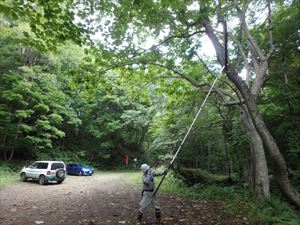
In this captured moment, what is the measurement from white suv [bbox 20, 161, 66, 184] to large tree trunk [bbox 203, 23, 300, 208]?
14.7m

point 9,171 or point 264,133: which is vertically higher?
point 264,133

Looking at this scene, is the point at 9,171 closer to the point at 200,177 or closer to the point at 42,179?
the point at 42,179

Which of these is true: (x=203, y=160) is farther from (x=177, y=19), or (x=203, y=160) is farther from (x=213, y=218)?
(x=177, y=19)

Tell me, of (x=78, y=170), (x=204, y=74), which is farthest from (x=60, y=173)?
(x=204, y=74)

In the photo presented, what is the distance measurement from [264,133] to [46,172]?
15.1m

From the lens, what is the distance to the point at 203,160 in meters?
21.0

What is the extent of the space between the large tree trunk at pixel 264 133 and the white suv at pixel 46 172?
14.7 metres

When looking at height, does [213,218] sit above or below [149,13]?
below

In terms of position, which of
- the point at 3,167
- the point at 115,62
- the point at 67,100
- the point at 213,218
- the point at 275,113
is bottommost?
the point at 213,218

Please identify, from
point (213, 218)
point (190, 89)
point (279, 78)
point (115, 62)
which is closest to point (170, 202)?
point (213, 218)

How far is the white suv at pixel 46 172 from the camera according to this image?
61.0 ft

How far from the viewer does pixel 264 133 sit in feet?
27.0

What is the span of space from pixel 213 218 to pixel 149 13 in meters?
6.33

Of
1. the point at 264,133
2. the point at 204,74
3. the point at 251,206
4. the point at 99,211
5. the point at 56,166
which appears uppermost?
the point at 204,74
